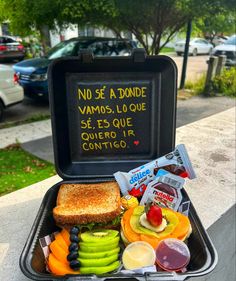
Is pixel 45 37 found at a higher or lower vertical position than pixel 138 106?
lower

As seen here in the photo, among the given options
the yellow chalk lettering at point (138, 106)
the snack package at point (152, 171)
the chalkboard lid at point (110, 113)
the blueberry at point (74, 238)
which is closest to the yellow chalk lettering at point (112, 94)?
the chalkboard lid at point (110, 113)

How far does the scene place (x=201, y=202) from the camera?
226cm

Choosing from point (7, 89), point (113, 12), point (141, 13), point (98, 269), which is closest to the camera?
point (98, 269)

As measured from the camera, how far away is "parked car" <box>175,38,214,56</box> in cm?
2106

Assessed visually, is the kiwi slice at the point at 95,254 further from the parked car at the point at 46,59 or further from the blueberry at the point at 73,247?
the parked car at the point at 46,59

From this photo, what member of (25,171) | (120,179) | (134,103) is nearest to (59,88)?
(134,103)

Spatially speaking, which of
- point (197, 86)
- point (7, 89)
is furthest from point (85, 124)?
point (197, 86)

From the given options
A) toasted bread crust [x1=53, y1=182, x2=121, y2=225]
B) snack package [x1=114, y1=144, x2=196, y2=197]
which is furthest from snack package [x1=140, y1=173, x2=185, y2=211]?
toasted bread crust [x1=53, y1=182, x2=121, y2=225]

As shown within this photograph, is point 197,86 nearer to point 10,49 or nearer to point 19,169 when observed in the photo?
point 19,169

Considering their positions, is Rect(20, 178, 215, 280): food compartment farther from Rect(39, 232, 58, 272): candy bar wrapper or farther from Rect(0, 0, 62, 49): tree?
Rect(0, 0, 62, 49): tree

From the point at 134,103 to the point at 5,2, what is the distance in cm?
495

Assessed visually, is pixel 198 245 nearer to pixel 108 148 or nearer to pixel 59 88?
pixel 108 148

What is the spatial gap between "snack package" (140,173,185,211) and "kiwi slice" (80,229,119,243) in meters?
0.28

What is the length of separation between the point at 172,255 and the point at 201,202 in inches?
45.3
